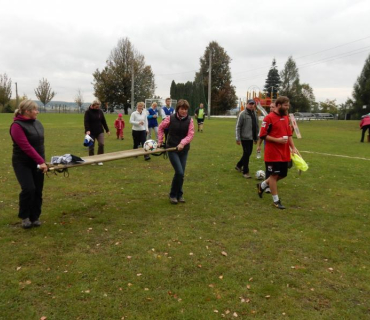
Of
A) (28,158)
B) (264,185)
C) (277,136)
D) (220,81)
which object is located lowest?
(264,185)

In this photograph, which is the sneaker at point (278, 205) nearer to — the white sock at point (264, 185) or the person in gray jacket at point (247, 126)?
the white sock at point (264, 185)

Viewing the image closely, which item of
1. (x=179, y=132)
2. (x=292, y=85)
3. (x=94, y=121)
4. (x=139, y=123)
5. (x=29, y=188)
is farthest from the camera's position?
(x=292, y=85)

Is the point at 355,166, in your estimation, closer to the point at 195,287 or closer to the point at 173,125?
the point at 173,125

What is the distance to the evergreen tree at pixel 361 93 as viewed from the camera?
2309 inches

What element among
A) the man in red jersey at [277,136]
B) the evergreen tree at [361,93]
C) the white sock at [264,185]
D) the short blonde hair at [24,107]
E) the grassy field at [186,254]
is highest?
the evergreen tree at [361,93]

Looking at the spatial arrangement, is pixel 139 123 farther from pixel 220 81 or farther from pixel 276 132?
pixel 220 81

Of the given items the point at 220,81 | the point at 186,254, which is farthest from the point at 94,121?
the point at 220,81

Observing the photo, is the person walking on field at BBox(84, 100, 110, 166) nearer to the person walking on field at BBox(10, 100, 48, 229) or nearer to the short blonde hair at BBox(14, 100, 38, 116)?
the person walking on field at BBox(10, 100, 48, 229)

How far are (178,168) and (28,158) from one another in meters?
2.63

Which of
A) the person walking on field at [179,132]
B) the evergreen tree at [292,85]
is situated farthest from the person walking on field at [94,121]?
the evergreen tree at [292,85]

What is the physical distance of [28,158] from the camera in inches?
194

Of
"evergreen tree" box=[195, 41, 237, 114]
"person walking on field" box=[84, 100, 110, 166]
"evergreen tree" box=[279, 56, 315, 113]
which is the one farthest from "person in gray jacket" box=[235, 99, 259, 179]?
"evergreen tree" box=[195, 41, 237, 114]

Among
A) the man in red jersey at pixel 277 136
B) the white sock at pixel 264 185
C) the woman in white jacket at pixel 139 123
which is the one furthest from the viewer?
the woman in white jacket at pixel 139 123

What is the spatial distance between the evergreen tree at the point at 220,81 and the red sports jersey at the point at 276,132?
67.7m
